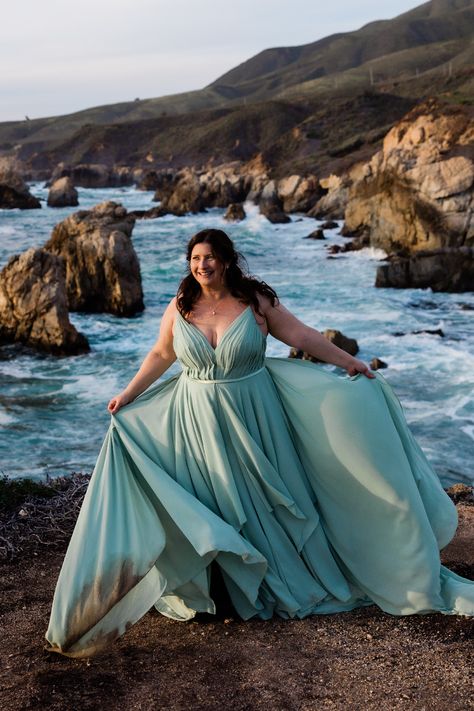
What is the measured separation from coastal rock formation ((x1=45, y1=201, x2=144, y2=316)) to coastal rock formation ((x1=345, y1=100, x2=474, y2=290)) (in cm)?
767

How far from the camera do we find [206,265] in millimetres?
4566

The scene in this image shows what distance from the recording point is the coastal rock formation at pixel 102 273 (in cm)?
2078

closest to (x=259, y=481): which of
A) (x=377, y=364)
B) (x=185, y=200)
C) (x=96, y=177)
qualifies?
(x=377, y=364)

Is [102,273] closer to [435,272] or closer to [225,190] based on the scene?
[435,272]

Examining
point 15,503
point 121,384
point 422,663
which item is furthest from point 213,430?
point 121,384

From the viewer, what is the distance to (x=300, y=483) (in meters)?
4.68

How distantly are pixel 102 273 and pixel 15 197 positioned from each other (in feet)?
138

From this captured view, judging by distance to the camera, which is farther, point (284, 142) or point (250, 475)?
point (284, 142)

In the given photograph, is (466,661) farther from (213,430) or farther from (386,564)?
(213,430)

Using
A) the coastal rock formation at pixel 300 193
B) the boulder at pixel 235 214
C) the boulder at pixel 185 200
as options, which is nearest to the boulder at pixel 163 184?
the boulder at pixel 185 200

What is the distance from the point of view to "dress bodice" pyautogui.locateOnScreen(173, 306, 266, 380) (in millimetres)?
4527

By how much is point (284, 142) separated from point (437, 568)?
74.3 metres

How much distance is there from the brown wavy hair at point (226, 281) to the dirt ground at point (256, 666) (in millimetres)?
1668

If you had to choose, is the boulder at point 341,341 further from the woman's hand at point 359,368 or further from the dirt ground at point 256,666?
the dirt ground at point 256,666
